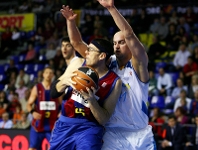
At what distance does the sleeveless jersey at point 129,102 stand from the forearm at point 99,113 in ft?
0.83

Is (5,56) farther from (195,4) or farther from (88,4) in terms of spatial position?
(195,4)

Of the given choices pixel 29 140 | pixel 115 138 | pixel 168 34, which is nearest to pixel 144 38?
pixel 168 34

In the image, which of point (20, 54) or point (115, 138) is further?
point (20, 54)

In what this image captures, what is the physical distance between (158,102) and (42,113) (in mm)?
5208

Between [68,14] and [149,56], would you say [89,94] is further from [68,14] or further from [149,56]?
[149,56]

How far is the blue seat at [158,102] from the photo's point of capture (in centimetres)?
1395

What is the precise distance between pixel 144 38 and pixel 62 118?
39.3 ft

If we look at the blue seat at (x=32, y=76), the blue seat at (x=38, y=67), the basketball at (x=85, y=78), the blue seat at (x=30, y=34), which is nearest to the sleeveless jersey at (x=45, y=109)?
the basketball at (x=85, y=78)

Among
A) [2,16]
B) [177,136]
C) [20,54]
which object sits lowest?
[177,136]

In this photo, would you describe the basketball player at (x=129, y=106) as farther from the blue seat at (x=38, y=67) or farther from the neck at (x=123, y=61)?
the blue seat at (x=38, y=67)

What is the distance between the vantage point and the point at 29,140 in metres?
9.82

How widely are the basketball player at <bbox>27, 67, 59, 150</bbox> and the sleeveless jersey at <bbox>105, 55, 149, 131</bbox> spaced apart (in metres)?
3.70

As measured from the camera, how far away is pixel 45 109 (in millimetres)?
9500

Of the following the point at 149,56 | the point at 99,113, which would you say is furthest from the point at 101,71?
the point at 149,56
